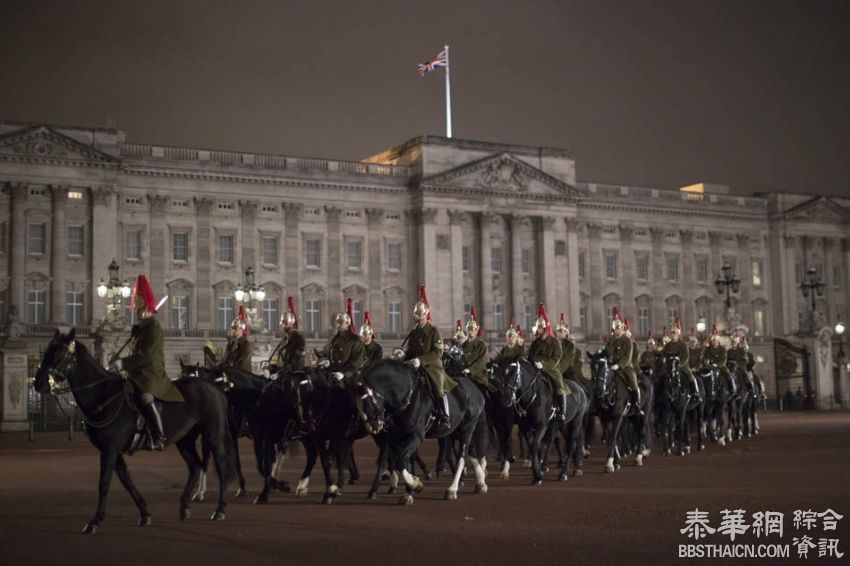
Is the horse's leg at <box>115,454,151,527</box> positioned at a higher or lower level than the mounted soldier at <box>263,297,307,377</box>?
lower

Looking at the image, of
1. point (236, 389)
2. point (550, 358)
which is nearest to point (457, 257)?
point (550, 358)

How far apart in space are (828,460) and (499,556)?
14980 millimetres

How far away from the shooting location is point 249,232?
79.2m

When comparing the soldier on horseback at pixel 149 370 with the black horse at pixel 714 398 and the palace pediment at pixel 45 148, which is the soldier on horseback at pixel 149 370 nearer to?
the black horse at pixel 714 398

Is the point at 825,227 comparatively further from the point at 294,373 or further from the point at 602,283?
the point at 294,373

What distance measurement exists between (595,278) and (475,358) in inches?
2807

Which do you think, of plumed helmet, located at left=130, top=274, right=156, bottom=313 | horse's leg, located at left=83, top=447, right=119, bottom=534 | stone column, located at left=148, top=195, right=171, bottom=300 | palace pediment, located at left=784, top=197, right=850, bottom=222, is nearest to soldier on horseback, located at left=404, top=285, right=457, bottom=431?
plumed helmet, located at left=130, top=274, right=156, bottom=313

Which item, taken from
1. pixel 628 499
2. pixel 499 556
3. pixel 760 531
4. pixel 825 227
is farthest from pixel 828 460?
pixel 825 227

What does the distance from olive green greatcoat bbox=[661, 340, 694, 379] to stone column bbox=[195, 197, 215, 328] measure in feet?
167

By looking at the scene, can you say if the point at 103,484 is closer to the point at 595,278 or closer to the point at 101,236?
the point at 101,236

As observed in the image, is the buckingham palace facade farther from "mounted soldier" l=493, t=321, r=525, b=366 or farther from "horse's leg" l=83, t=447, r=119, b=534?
"horse's leg" l=83, t=447, r=119, b=534

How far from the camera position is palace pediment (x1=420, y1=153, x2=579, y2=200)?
83875 mm

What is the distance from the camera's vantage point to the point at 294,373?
750 inches

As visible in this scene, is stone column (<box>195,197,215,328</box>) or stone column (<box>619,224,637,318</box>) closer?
stone column (<box>195,197,215,328</box>)
